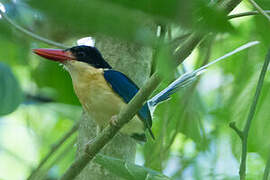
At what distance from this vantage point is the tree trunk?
6.96ft

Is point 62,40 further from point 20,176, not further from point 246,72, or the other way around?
point 20,176

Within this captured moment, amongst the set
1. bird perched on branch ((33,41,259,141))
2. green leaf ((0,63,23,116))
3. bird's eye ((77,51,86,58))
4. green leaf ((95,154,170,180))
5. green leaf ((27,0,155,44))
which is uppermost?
green leaf ((27,0,155,44))

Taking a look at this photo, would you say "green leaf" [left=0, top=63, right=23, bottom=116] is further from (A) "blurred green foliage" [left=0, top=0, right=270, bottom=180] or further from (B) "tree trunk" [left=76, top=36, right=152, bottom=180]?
(B) "tree trunk" [left=76, top=36, right=152, bottom=180]

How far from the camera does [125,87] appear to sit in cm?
251

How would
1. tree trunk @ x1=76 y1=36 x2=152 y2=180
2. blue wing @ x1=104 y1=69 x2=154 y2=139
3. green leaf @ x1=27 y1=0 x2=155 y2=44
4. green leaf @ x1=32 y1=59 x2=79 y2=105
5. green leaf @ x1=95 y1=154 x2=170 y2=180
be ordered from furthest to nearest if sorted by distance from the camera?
blue wing @ x1=104 y1=69 x2=154 y2=139
tree trunk @ x1=76 y1=36 x2=152 y2=180
green leaf @ x1=32 y1=59 x2=79 y2=105
green leaf @ x1=95 y1=154 x2=170 y2=180
green leaf @ x1=27 y1=0 x2=155 y2=44

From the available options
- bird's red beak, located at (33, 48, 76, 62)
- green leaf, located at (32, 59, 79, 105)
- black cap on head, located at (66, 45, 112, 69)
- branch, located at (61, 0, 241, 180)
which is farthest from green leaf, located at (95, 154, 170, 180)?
black cap on head, located at (66, 45, 112, 69)

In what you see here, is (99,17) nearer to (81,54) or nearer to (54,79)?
(54,79)

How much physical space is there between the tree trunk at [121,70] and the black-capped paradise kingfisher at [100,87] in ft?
0.18

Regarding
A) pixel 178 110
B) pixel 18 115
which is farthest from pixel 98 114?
pixel 18 115

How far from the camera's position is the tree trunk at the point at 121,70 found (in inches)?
83.5

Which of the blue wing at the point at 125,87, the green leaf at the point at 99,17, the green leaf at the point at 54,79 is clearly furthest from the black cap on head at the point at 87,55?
the green leaf at the point at 99,17

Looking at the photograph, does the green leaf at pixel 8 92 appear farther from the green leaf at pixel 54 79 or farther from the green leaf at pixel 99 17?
the green leaf at pixel 99 17

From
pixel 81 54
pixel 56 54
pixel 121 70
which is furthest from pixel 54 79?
pixel 81 54

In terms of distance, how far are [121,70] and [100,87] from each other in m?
A: 0.45
